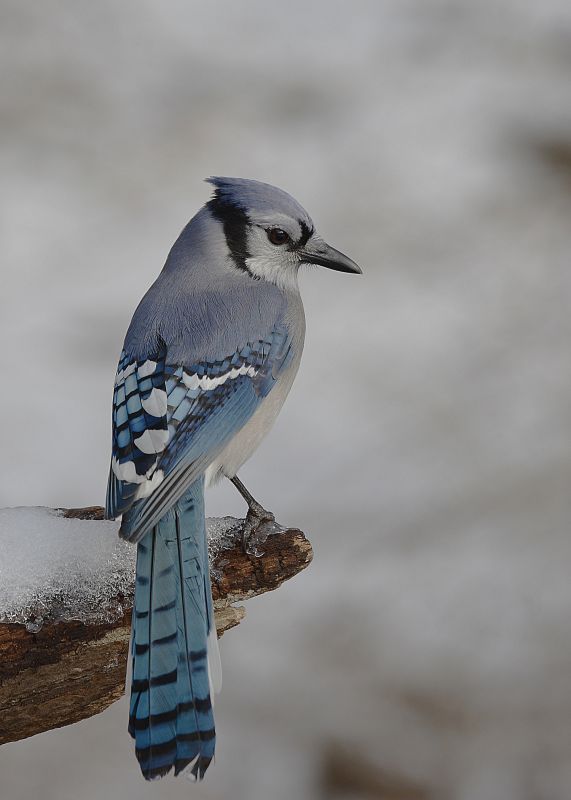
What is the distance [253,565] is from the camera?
168 centimetres

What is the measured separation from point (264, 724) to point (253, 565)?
3.45 ft

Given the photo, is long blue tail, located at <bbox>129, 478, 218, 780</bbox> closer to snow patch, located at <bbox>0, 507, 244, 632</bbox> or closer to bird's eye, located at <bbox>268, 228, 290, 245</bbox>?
snow patch, located at <bbox>0, 507, 244, 632</bbox>

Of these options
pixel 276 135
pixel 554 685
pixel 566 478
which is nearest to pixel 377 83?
pixel 276 135

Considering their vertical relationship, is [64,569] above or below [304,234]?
below

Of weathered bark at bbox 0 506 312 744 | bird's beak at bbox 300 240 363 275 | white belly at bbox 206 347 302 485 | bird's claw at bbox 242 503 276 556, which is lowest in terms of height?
weathered bark at bbox 0 506 312 744

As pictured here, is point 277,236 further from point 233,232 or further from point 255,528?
point 255,528

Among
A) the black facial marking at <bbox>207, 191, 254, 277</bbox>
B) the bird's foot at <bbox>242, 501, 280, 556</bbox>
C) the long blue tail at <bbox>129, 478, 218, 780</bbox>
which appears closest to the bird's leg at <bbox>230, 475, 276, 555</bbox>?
the bird's foot at <bbox>242, 501, 280, 556</bbox>

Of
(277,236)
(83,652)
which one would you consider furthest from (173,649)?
(277,236)

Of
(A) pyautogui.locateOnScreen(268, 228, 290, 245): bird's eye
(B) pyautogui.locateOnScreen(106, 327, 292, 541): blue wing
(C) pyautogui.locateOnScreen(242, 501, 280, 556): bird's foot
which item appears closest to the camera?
(B) pyautogui.locateOnScreen(106, 327, 292, 541): blue wing

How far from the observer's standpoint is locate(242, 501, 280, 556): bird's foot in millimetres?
1698

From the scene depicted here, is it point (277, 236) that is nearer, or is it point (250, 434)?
point (250, 434)

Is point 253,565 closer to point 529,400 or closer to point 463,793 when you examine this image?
point 463,793

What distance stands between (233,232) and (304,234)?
13 centimetres

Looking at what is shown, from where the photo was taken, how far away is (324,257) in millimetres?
1990
